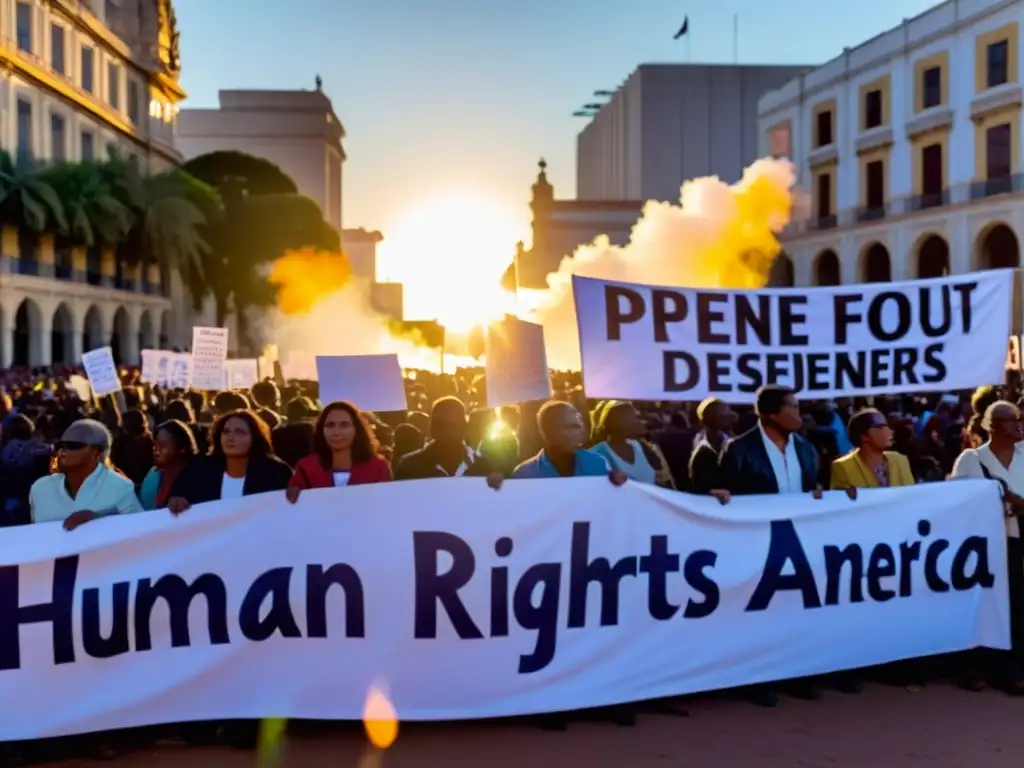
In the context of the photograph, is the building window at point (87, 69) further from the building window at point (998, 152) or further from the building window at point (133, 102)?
the building window at point (998, 152)

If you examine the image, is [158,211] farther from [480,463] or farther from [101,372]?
[480,463]

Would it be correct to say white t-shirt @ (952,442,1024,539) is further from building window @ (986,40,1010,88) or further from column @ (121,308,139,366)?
column @ (121,308,139,366)

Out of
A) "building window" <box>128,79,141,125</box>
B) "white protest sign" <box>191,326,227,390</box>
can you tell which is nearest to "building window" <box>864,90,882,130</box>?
"white protest sign" <box>191,326,227,390</box>

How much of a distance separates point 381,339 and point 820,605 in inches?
2101

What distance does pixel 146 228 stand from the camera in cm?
4219

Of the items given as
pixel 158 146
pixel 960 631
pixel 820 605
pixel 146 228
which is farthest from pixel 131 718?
pixel 158 146

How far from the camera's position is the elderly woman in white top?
19.6ft

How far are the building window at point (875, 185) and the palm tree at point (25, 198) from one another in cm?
2797

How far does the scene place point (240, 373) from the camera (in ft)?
54.6

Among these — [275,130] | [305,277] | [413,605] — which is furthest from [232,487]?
[275,130]

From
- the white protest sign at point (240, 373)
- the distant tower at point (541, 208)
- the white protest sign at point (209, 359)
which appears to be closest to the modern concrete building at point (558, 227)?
the distant tower at point (541, 208)

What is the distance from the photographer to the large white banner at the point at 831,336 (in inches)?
260

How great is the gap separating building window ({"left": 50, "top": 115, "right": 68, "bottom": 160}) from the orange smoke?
1167 cm

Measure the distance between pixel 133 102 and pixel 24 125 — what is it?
11899 mm
